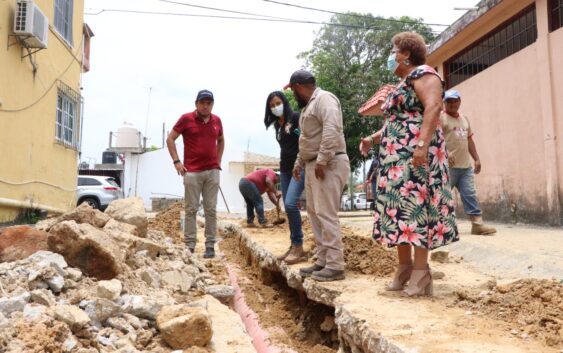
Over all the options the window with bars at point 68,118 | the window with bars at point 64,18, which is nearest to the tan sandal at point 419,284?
the window with bars at point 68,118

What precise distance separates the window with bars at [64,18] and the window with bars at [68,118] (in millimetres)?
1052

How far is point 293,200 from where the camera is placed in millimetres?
3988

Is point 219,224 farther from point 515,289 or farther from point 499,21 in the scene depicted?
point 515,289

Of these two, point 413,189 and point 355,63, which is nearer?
point 413,189

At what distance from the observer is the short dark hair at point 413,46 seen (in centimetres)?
281

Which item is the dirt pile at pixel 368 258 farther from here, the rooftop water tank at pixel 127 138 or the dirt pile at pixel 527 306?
the rooftop water tank at pixel 127 138

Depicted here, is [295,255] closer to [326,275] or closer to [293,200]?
[293,200]

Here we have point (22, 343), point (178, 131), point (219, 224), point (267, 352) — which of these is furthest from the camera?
point (219, 224)

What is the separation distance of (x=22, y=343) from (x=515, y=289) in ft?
8.33

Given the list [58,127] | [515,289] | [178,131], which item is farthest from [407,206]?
[58,127]

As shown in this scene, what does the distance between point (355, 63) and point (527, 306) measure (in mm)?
18307

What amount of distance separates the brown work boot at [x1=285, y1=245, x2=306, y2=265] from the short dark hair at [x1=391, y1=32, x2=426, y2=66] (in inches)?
80.4

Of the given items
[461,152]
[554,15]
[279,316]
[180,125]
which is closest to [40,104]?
[180,125]

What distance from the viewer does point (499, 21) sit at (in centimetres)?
805
